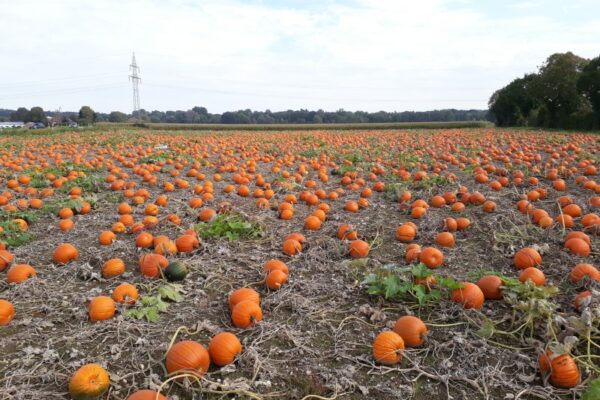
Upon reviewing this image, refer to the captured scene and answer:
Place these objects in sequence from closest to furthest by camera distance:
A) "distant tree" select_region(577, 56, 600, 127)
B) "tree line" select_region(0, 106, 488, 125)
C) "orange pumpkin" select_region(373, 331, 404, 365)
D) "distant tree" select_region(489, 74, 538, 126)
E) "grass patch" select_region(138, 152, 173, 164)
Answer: "orange pumpkin" select_region(373, 331, 404, 365)
"grass patch" select_region(138, 152, 173, 164)
"distant tree" select_region(577, 56, 600, 127)
"distant tree" select_region(489, 74, 538, 126)
"tree line" select_region(0, 106, 488, 125)

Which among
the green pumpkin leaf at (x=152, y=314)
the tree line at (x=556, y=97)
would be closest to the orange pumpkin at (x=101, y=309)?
the green pumpkin leaf at (x=152, y=314)

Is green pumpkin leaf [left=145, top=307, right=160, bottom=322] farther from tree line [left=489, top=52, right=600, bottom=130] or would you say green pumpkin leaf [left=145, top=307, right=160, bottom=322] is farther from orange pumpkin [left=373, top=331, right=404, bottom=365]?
tree line [left=489, top=52, right=600, bottom=130]

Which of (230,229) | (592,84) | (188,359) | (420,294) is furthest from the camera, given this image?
(592,84)

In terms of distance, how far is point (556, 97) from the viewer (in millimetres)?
37812

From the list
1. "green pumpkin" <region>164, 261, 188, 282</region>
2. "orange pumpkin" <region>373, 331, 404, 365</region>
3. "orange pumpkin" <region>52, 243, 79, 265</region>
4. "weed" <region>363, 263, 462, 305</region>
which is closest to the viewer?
"orange pumpkin" <region>373, 331, 404, 365</region>

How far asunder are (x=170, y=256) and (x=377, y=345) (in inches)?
120

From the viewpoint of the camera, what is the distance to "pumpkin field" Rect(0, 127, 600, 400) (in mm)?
3068

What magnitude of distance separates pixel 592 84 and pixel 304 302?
3653 cm

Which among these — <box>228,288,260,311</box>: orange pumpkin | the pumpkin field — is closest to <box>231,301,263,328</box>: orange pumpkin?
the pumpkin field

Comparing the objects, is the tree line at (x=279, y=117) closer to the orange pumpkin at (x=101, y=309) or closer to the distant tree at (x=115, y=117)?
the distant tree at (x=115, y=117)

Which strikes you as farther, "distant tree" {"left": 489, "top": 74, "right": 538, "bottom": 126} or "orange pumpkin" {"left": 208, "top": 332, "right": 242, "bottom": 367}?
"distant tree" {"left": 489, "top": 74, "right": 538, "bottom": 126}

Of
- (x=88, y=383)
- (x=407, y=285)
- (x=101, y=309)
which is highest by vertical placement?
(x=407, y=285)

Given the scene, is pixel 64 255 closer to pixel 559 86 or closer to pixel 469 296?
pixel 469 296

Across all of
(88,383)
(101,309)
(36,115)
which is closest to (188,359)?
(88,383)
